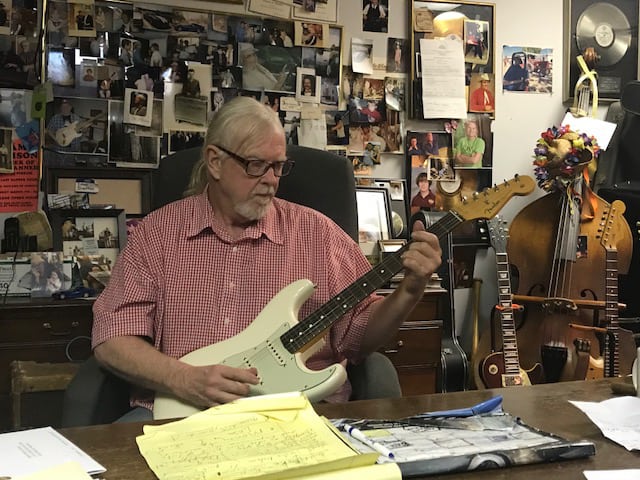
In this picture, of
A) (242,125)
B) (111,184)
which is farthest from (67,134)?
(242,125)

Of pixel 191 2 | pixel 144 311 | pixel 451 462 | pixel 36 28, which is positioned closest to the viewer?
pixel 451 462

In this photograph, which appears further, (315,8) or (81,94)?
(315,8)

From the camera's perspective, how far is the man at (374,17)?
2643 millimetres

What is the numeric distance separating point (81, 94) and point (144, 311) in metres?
1.16

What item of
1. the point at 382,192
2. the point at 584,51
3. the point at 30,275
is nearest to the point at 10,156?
the point at 30,275

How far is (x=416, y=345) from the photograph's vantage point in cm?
228

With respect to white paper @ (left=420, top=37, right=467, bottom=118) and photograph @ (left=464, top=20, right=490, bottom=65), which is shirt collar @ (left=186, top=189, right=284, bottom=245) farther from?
photograph @ (left=464, top=20, right=490, bottom=65)

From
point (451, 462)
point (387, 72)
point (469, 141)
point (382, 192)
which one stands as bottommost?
point (451, 462)

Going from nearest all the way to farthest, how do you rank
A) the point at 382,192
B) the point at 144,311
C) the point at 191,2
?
the point at 144,311 < the point at 191,2 < the point at 382,192

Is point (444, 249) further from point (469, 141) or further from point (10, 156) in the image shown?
point (10, 156)

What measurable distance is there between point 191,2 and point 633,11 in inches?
72.3

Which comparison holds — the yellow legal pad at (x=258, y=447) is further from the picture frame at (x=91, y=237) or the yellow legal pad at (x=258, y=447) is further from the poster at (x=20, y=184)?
the poster at (x=20, y=184)

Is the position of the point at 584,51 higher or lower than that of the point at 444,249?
higher

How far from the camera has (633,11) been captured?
2914 mm
